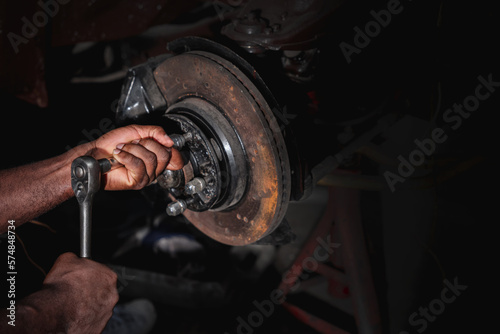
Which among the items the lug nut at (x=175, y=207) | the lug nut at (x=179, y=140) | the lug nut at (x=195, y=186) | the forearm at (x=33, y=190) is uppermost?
the lug nut at (x=179, y=140)

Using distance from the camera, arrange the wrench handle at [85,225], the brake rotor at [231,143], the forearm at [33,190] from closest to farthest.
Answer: the wrench handle at [85,225] < the brake rotor at [231,143] < the forearm at [33,190]

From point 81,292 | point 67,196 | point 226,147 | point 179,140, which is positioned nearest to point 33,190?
point 67,196

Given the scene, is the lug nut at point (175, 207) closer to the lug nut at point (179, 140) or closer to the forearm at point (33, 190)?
the lug nut at point (179, 140)

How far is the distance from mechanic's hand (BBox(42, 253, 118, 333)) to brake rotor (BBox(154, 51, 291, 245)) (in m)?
0.27

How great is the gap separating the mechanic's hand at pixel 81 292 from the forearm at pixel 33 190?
0.19m

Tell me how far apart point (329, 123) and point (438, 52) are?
2.31 ft

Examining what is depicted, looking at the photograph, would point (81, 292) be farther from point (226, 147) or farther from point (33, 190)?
point (226, 147)

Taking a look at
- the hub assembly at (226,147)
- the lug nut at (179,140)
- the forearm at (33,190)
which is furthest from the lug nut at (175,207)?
the forearm at (33,190)

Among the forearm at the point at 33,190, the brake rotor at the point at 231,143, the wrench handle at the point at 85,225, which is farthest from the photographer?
the forearm at the point at 33,190

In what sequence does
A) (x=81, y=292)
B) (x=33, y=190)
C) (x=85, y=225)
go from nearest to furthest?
(x=85, y=225)
(x=81, y=292)
(x=33, y=190)

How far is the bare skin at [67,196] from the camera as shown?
0.73 m

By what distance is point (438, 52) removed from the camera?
1518 mm

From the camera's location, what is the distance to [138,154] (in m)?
0.75

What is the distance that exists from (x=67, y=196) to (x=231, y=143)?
0.49 m
